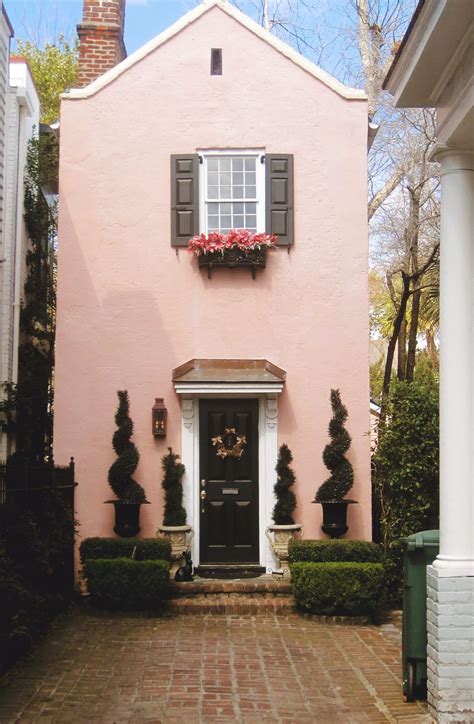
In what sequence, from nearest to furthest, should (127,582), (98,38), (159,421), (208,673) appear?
1. (208,673)
2. (127,582)
3. (159,421)
4. (98,38)

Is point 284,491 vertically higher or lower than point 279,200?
lower

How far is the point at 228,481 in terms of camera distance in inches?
433

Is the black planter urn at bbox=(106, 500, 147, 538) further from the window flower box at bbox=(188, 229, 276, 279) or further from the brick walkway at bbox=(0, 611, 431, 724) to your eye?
the window flower box at bbox=(188, 229, 276, 279)

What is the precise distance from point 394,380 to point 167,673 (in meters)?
4.78

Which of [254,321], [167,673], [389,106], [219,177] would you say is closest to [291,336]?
[254,321]

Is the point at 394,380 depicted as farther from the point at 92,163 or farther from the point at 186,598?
the point at 92,163

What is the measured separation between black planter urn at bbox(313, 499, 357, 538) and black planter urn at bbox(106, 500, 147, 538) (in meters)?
2.28

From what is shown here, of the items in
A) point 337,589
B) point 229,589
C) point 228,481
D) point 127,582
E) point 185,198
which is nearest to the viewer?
point 337,589

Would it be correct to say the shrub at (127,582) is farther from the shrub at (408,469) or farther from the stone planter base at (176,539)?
the shrub at (408,469)

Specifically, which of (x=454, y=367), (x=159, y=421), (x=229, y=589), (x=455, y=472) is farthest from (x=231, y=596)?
(x=454, y=367)

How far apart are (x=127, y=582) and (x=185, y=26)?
22.8 ft

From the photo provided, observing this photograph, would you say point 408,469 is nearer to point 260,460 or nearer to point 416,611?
point 260,460

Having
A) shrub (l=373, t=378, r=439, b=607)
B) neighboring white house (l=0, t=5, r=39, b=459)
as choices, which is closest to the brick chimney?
neighboring white house (l=0, t=5, r=39, b=459)

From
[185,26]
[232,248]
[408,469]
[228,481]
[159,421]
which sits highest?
[185,26]
